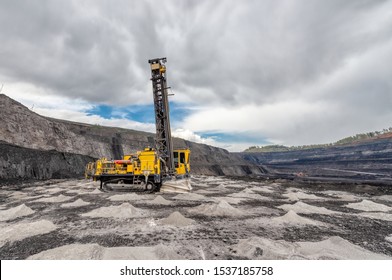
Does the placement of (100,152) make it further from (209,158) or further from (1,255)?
(1,255)

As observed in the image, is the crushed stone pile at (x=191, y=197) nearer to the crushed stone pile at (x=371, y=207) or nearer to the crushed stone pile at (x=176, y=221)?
the crushed stone pile at (x=176, y=221)

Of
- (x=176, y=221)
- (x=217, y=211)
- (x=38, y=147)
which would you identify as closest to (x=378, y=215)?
(x=217, y=211)

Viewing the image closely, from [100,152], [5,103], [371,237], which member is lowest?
[371,237]

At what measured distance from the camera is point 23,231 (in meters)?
8.29

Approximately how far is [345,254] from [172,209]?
321 inches

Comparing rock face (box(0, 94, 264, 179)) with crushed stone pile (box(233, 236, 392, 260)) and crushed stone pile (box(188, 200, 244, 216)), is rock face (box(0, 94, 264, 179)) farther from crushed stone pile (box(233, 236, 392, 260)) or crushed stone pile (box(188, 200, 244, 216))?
crushed stone pile (box(233, 236, 392, 260))

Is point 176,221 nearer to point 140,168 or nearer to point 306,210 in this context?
point 306,210

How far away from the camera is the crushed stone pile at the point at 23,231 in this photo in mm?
7766

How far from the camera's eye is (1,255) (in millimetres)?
6578

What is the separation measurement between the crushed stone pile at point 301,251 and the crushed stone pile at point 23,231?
696 cm

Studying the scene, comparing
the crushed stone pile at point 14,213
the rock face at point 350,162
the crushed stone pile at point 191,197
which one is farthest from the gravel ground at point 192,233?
Answer: the rock face at point 350,162

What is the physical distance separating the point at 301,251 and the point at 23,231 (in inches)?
362
